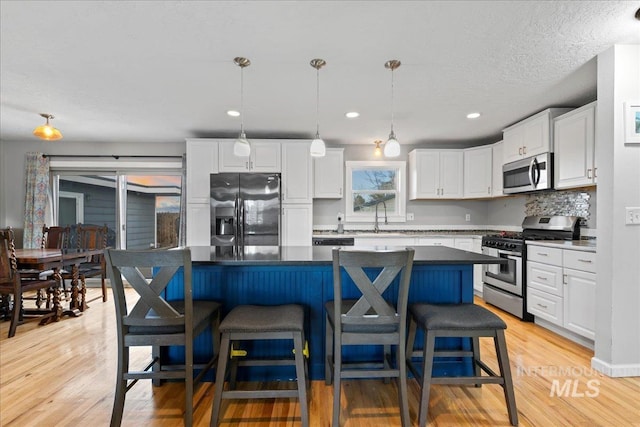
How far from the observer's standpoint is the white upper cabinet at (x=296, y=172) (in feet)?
14.3

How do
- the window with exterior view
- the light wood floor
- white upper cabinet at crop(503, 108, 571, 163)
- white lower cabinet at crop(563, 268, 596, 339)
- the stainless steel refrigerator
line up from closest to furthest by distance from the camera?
1. the light wood floor
2. white lower cabinet at crop(563, 268, 596, 339)
3. white upper cabinet at crop(503, 108, 571, 163)
4. the stainless steel refrigerator
5. the window with exterior view

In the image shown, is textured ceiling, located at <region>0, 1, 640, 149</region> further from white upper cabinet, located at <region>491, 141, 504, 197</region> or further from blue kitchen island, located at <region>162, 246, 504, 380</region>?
blue kitchen island, located at <region>162, 246, 504, 380</region>

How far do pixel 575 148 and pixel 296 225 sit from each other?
3.22m

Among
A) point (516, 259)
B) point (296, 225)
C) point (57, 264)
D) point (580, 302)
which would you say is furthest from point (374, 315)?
point (57, 264)

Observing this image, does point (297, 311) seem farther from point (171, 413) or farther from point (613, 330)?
point (613, 330)

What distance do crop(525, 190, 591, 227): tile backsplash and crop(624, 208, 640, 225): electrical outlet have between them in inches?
→ 52.1

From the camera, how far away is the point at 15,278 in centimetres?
296

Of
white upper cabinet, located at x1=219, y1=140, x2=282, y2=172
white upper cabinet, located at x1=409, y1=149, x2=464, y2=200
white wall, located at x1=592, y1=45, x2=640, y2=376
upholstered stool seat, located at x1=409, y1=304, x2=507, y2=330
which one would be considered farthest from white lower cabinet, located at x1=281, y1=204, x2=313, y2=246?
white wall, located at x1=592, y1=45, x2=640, y2=376

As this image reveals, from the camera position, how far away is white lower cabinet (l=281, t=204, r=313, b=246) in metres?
4.33

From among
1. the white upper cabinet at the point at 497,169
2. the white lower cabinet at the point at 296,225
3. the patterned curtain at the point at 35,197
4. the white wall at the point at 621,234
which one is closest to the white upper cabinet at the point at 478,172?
the white upper cabinet at the point at 497,169

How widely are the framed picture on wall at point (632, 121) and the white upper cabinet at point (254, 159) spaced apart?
3474 mm

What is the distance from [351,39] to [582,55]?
5.79 ft

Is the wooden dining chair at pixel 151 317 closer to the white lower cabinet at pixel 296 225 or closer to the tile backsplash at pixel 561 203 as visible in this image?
the white lower cabinet at pixel 296 225

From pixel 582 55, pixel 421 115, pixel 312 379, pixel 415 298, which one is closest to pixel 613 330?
pixel 415 298
